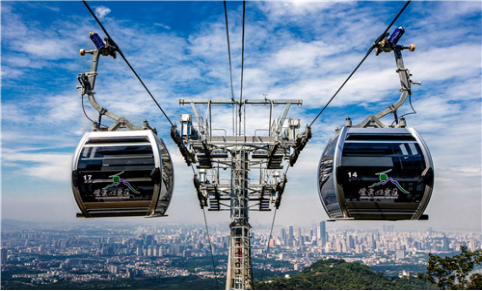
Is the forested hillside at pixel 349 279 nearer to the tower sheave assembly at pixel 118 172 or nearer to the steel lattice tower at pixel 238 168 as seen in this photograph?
the steel lattice tower at pixel 238 168

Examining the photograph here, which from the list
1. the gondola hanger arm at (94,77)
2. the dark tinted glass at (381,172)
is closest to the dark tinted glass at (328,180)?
the dark tinted glass at (381,172)

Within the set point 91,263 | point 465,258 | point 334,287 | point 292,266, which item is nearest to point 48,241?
point 91,263

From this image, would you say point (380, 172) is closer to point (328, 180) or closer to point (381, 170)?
point (381, 170)

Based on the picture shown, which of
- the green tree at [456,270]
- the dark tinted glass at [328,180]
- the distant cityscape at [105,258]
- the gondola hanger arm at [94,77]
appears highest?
the gondola hanger arm at [94,77]

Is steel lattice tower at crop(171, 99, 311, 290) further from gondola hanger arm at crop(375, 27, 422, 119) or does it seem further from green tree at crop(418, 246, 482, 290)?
green tree at crop(418, 246, 482, 290)

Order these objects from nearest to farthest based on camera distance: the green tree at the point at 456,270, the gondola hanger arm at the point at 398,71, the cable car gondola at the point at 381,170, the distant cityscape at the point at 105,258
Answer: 1. the cable car gondola at the point at 381,170
2. the gondola hanger arm at the point at 398,71
3. the green tree at the point at 456,270
4. the distant cityscape at the point at 105,258

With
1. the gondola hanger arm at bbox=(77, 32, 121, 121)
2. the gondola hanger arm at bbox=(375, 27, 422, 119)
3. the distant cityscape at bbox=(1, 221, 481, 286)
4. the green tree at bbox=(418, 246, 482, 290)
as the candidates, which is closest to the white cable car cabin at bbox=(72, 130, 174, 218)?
the gondola hanger arm at bbox=(77, 32, 121, 121)

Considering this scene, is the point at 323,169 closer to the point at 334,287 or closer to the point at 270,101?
the point at 270,101
